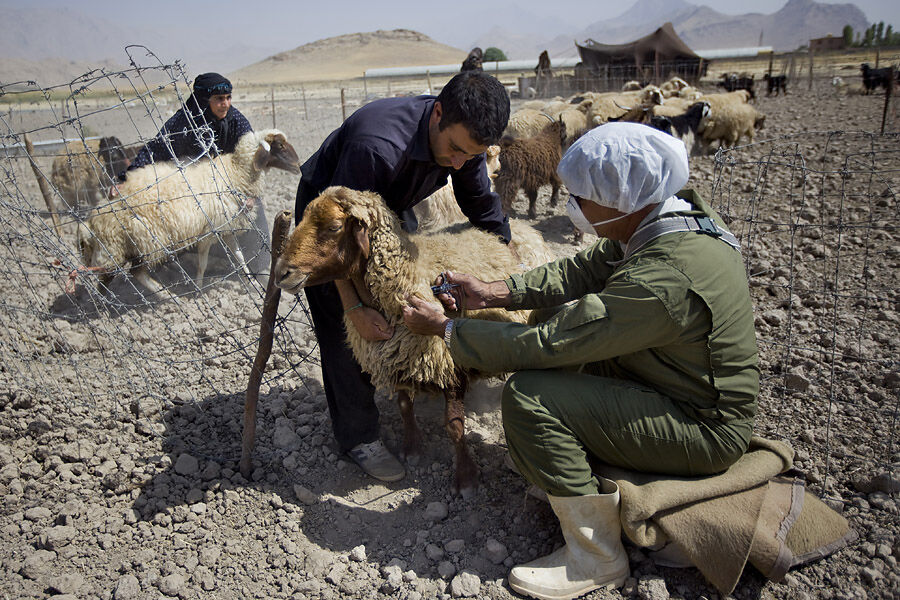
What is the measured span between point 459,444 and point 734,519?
1.36 meters

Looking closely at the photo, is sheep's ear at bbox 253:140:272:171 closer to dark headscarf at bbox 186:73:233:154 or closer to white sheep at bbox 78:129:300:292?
white sheep at bbox 78:129:300:292

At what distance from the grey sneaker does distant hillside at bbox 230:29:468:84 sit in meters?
79.5

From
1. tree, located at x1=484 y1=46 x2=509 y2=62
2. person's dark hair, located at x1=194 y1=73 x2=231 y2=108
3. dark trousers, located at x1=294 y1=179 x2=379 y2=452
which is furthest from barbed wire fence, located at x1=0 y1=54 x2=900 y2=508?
tree, located at x1=484 y1=46 x2=509 y2=62

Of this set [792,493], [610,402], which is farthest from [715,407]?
[792,493]

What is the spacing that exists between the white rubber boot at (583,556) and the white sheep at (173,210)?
4243mm

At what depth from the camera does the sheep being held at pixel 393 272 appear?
270cm

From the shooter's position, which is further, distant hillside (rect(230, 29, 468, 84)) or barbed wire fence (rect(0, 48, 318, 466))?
distant hillside (rect(230, 29, 468, 84))

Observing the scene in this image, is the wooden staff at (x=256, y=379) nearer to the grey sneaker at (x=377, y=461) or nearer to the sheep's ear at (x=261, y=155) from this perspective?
the grey sneaker at (x=377, y=461)

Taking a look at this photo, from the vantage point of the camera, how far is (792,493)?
8.25ft

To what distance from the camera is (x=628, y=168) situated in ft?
7.43

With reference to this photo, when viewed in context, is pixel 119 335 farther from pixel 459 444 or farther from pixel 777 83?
pixel 777 83

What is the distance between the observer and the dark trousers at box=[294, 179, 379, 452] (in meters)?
3.27

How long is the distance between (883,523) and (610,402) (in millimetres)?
1463

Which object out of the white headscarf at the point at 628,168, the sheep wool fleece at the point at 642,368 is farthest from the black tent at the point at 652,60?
the sheep wool fleece at the point at 642,368
